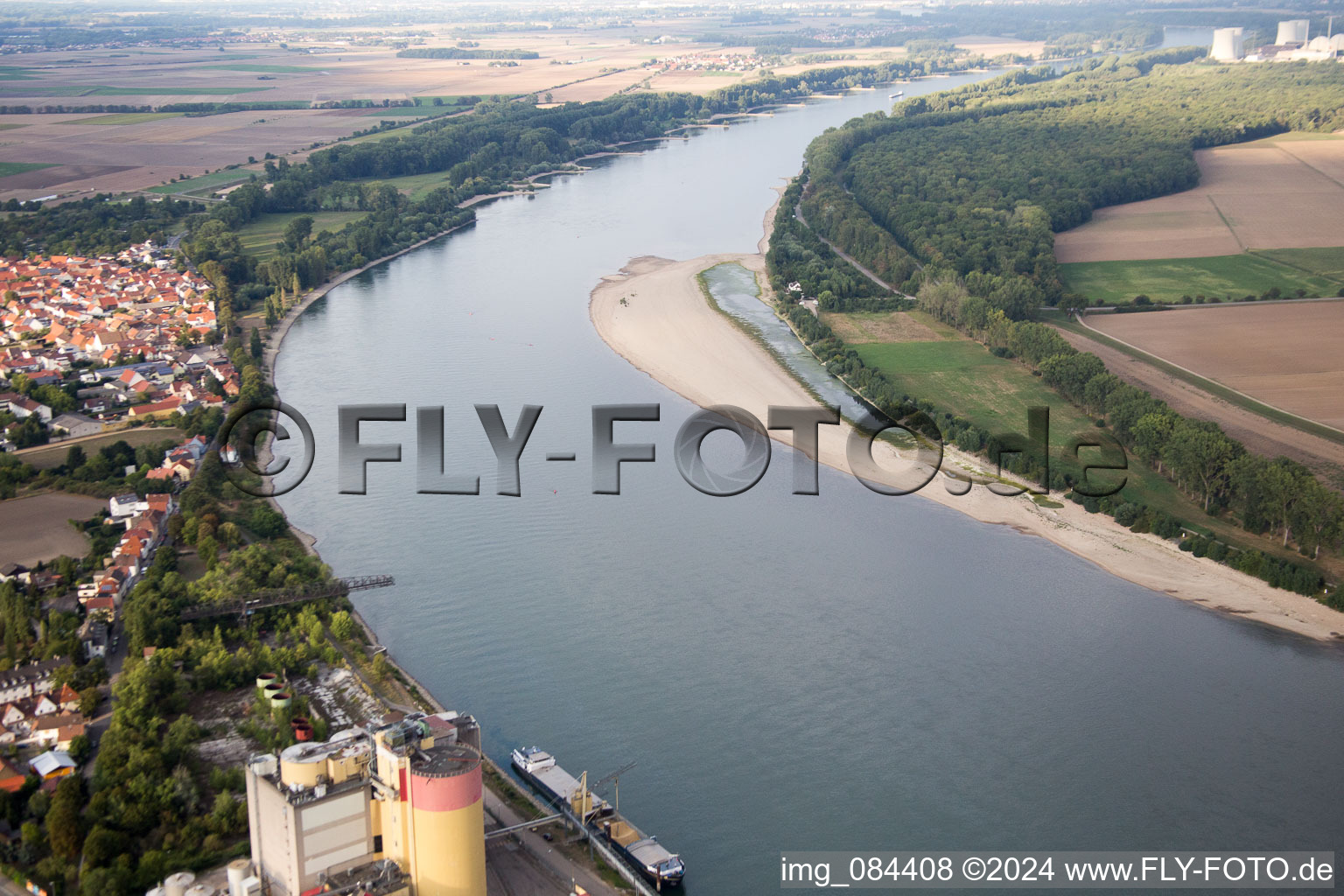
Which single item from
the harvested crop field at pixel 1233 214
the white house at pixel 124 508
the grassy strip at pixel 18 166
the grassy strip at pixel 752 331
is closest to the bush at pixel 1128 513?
the grassy strip at pixel 752 331

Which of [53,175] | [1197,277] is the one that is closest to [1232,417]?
[1197,277]

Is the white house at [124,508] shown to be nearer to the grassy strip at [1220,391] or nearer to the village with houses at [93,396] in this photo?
the village with houses at [93,396]

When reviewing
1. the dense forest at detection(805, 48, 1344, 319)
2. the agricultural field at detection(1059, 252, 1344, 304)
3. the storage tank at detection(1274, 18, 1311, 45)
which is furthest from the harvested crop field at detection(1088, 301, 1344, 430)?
the storage tank at detection(1274, 18, 1311, 45)

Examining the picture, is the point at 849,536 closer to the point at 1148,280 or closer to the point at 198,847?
the point at 198,847

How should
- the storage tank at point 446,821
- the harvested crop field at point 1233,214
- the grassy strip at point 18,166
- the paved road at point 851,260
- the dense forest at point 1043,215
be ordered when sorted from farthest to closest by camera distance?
the grassy strip at point 18,166
the harvested crop field at point 1233,214
the paved road at point 851,260
the dense forest at point 1043,215
the storage tank at point 446,821

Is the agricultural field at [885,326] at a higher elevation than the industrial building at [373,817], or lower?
higher

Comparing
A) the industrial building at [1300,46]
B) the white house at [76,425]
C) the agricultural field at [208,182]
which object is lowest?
the white house at [76,425]

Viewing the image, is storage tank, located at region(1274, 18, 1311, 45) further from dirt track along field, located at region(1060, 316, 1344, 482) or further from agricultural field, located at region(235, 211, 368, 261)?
dirt track along field, located at region(1060, 316, 1344, 482)

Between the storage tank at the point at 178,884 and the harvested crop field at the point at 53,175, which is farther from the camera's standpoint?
the harvested crop field at the point at 53,175

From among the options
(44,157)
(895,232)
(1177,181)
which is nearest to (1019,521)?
(895,232)
